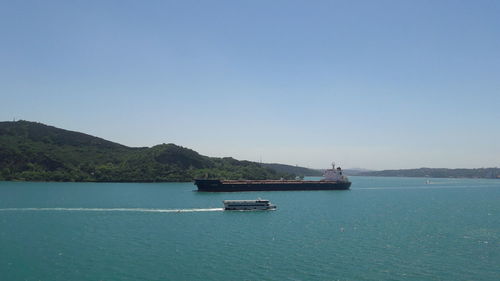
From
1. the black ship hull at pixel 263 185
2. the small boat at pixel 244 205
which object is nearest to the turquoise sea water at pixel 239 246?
the small boat at pixel 244 205

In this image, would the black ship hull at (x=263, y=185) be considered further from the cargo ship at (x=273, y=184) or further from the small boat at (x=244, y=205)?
the small boat at (x=244, y=205)

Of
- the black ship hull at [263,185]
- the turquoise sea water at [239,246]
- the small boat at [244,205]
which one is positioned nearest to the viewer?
the turquoise sea water at [239,246]

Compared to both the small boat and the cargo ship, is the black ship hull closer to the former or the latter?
the cargo ship

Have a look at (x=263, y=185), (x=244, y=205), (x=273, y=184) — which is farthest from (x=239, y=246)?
(x=273, y=184)

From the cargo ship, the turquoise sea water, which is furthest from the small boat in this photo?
the cargo ship

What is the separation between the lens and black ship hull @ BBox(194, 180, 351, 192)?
11856 centimetres

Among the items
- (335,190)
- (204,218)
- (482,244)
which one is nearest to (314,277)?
(482,244)

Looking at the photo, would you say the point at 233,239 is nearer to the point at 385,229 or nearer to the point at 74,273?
the point at 74,273

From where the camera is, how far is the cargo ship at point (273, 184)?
11862 cm

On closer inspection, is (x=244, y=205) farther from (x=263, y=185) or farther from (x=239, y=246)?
(x=263, y=185)

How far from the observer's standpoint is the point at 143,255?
3597 cm

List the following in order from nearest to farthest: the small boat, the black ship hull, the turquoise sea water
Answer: the turquoise sea water → the small boat → the black ship hull

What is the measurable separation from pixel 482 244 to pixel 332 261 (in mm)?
20980

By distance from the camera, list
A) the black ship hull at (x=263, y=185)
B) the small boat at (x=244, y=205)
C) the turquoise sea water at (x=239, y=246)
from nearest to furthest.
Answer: the turquoise sea water at (x=239, y=246), the small boat at (x=244, y=205), the black ship hull at (x=263, y=185)
